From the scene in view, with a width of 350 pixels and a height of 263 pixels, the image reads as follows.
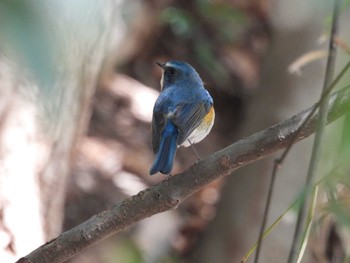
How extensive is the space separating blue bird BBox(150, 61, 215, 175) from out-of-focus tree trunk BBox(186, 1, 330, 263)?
1.47 metres

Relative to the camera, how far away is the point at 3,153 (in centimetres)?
232

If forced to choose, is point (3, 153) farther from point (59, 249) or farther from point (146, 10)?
point (146, 10)

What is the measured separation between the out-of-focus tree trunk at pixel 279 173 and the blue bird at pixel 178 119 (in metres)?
1.47

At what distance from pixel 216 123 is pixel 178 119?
10.5ft

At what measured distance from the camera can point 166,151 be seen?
191cm

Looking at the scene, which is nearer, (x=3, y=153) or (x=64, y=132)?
(x=3, y=153)

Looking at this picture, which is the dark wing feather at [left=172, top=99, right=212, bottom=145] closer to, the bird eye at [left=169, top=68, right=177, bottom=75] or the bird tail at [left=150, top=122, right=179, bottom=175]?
the bird tail at [left=150, top=122, right=179, bottom=175]

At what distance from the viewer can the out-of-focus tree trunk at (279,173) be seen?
368 centimetres

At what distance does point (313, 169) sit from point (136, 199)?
68 cm

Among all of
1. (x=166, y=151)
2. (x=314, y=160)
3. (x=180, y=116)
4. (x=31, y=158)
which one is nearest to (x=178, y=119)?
(x=180, y=116)

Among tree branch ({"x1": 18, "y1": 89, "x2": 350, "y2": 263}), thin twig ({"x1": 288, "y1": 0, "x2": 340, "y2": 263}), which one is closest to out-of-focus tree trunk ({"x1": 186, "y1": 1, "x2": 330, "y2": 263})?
tree branch ({"x1": 18, "y1": 89, "x2": 350, "y2": 263})

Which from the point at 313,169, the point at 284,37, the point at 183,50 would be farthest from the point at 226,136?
the point at 313,169

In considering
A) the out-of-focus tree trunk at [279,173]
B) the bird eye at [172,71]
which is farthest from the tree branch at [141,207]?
the out-of-focus tree trunk at [279,173]

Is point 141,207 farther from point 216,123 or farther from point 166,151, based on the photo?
point 216,123
